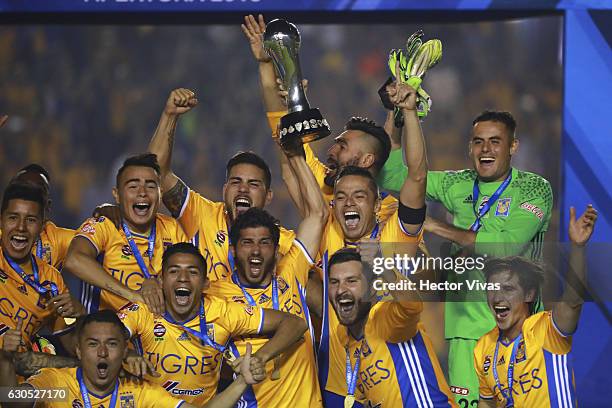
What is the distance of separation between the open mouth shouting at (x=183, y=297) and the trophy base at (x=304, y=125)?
0.91 m

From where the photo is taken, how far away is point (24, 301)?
18.5 ft

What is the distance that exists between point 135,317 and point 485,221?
196 centimetres

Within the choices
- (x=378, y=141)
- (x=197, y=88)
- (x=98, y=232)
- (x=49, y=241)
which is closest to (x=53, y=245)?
(x=49, y=241)

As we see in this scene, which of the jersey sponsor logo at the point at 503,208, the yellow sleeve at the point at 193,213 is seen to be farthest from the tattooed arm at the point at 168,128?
the jersey sponsor logo at the point at 503,208

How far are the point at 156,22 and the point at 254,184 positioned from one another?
1606mm

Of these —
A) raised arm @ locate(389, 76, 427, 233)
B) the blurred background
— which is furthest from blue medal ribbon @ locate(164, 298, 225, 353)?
the blurred background

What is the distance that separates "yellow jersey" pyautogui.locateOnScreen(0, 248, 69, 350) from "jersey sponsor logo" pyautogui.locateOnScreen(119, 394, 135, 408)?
0.75m

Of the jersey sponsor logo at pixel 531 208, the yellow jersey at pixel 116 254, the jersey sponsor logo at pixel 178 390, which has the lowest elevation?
the jersey sponsor logo at pixel 178 390

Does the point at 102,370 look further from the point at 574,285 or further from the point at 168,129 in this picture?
the point at 574,285

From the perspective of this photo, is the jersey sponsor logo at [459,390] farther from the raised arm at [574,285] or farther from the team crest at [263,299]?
the team crest at [263,299]

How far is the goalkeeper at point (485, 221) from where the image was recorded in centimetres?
597

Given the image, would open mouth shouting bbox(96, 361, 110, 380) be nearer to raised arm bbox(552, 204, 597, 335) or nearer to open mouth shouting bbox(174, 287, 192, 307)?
open mouth shouting bbox(174, 287, 192, 307)

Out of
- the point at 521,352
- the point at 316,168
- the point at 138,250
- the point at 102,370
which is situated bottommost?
the point at 102,370

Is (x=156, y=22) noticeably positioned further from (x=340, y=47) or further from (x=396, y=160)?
(x=396, y=160)
